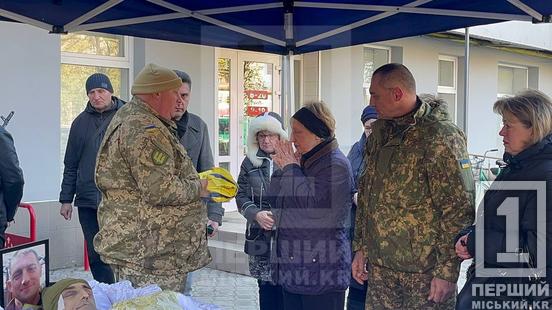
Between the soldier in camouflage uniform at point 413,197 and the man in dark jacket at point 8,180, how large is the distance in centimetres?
221

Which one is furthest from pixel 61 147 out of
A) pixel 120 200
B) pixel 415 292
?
pixel 415 292

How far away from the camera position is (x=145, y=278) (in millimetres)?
2932

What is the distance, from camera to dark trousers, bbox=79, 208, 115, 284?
15.5 ft

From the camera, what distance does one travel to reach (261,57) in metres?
8.85

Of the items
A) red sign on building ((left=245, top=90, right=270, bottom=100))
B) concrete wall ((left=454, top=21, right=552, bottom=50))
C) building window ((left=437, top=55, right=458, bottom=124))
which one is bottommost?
red sign on building ((left=245, top=90, right=270, bottom=100))

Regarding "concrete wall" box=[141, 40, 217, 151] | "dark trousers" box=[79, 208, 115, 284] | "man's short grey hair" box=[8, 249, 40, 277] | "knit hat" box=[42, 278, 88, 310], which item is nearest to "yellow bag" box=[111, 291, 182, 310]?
"knit hat" box=[42, 278, 88, 310]

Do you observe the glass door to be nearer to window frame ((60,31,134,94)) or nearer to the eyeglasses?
window frame ((60,31,134,94))

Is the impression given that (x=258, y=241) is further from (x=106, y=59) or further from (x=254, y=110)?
(x=254, y=110)

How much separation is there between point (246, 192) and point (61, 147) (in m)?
3.30

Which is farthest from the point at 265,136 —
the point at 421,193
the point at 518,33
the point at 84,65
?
the point at 518,33

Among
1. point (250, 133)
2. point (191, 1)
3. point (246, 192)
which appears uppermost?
point (191, 1)

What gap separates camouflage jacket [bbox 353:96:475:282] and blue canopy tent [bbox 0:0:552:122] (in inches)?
41.7

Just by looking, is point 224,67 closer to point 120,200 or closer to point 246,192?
point 246,192

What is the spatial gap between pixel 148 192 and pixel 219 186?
44cm
